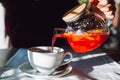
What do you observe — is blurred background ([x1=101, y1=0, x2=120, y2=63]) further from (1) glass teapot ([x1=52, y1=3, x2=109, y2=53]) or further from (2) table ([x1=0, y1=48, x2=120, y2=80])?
(1) glass teapot ([x1=52, y1=3, x2=109, y2=53])

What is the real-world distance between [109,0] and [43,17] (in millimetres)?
349

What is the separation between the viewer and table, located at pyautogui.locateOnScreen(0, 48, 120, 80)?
0.70 m

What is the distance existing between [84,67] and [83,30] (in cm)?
12

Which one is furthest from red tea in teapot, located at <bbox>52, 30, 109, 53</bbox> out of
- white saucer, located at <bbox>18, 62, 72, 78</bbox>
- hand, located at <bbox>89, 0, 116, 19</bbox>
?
hand, located at <bbox>89, 0, 116, 19</bbox>

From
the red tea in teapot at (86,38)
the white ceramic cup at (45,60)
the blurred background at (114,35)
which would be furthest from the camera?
the blurred background at (114,35)

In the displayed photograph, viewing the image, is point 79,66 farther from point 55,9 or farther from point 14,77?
point 55,9

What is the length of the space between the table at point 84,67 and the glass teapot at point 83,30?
7 centimetres

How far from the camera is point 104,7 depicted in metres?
1.19

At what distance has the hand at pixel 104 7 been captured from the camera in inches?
45.8

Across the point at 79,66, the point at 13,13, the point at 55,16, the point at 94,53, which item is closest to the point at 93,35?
the point at 79,66

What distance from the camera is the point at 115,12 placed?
1.28 meters

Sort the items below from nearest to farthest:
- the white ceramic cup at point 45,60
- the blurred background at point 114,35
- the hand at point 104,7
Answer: the white ceramic cup at point 45,60 → the hand at point 104,7 → the blurred background at point 114,35

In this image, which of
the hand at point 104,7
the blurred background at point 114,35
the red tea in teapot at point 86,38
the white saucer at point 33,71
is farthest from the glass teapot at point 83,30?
the blurred background at point 114,35

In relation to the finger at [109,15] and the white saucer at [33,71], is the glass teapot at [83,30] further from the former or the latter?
the finger at [109,15]
